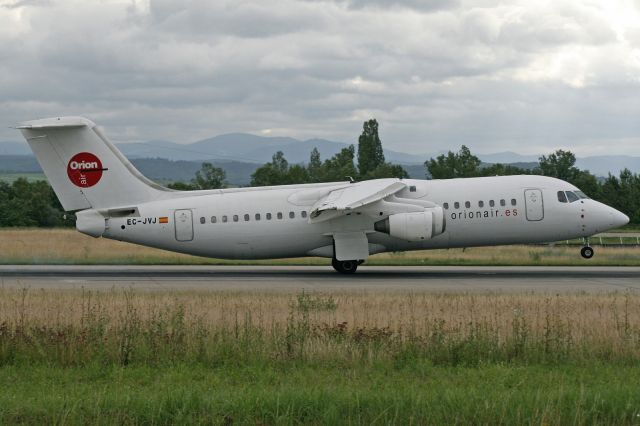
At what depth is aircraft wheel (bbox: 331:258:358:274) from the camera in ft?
104

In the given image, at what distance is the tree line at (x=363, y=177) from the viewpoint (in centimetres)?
8681

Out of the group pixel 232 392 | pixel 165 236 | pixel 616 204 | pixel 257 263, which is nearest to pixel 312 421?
pixel 232 392

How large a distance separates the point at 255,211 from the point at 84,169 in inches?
256

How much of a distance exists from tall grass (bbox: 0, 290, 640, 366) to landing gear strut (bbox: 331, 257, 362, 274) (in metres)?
11.4

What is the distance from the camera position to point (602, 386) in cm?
1137

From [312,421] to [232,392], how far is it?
1506 mm

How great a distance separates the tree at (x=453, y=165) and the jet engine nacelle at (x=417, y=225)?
78.6 meters

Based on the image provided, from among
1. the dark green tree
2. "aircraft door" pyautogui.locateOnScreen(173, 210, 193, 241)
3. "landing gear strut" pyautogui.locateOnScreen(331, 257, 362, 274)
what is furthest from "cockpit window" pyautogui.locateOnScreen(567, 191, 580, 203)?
the dark green tree

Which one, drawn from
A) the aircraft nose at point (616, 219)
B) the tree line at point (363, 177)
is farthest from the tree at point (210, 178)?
the aircraft nose at point (616, 219)

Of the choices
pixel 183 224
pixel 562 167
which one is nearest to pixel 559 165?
pixel 562 167

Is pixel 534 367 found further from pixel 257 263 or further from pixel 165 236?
pixel 257 263

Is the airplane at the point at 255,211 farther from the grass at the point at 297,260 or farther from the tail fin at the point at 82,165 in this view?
the grass at the point at 297,260

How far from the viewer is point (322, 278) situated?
99.6 feet

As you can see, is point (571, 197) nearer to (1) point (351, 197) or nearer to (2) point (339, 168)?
(1) point (351, 197)
